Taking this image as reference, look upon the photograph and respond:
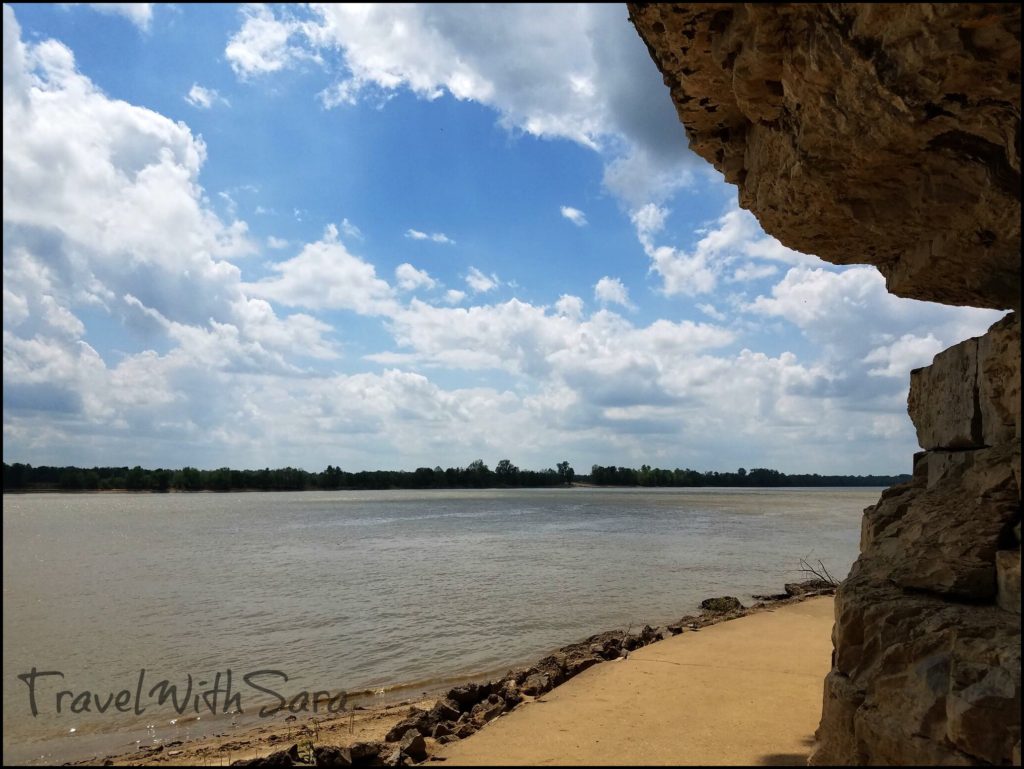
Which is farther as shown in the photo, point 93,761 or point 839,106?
point 93,761

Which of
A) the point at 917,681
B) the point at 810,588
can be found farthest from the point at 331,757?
the point at 810,588

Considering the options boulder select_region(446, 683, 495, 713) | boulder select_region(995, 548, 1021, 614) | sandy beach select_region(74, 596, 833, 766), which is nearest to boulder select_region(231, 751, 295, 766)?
sandy beach select_region(74, 596, 833, 766)

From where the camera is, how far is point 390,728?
7.46 meters

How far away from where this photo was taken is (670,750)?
5.52 metres

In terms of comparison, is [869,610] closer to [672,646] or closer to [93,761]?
[672,646]

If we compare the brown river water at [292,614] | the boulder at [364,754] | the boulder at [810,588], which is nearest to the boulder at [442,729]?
the boulder at [364,754]

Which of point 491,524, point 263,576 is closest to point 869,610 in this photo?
point 263,576

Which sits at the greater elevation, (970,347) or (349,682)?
(970,347)

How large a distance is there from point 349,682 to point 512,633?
3934mm

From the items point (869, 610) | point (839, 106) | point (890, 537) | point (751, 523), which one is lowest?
point (751, 523)

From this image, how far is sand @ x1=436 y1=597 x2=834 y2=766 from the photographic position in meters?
5.52

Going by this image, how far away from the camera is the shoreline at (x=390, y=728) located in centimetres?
621

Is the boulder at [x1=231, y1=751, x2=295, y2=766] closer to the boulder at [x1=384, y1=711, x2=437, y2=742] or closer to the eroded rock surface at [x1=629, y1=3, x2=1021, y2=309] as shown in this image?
the boulder at [x1=384, y1=711, x2=437, y2=742]

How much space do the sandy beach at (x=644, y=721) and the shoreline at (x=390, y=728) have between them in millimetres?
35
